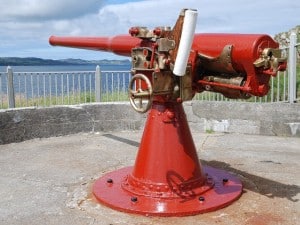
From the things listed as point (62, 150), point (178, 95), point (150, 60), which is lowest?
point (62, 150)

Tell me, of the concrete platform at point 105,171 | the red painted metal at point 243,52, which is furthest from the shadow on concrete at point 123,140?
the red painted metal at point 243,52

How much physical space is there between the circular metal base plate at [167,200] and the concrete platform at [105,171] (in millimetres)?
59

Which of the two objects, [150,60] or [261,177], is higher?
[150,60]

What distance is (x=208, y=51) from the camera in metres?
3.54

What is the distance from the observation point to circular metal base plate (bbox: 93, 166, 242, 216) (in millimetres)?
3631

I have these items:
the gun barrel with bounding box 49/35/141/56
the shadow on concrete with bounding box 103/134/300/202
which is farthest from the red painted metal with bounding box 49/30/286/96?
the shadow on concrete with bounding box 103/134/300/202

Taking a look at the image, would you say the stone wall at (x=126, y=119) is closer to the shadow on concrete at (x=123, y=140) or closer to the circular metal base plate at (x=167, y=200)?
the shadow on concrete at (x=123, y=140)

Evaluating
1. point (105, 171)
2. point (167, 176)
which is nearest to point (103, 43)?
point (105, 171)

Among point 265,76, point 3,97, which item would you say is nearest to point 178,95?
point 265,76

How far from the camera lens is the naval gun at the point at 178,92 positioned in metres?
3.22

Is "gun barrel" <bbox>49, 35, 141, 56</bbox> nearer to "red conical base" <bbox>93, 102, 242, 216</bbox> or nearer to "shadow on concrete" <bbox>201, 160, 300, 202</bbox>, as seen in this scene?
"red conical base" <bbox>93, 102, 242, 216</bbox>

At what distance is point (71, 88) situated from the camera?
8.47 metres

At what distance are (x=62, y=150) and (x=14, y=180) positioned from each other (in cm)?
143

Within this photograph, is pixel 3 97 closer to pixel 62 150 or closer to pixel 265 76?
pixel 62 150
